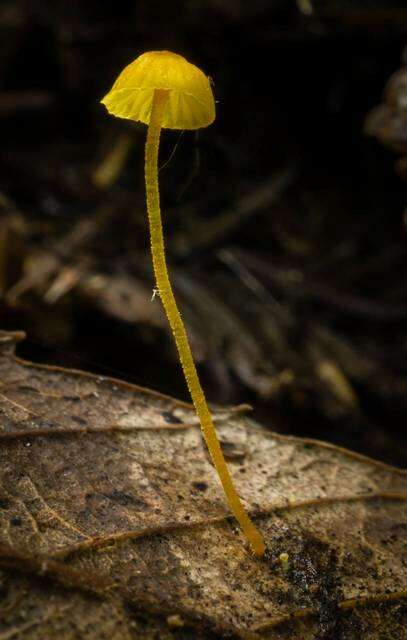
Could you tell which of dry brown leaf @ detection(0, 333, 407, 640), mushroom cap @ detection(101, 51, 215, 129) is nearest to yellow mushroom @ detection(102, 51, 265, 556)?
mushroom cap @ detection(101, 51, 215, 129)

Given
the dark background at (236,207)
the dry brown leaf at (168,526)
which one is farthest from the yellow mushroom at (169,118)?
the dark background at (236,207)

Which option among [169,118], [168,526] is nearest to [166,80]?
[169,118]

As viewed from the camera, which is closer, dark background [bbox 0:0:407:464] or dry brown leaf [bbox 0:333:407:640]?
dry brown leaf [bbox 0:333:407:640]

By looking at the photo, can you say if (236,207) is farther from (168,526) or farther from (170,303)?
(168,526)

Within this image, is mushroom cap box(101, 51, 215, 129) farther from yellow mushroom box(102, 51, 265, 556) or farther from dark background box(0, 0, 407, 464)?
dark background box(0, 0, 407, 464)

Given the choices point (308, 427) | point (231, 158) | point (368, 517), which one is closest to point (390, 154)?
point (231, 158)

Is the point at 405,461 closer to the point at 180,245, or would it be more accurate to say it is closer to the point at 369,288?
the point at 369,288

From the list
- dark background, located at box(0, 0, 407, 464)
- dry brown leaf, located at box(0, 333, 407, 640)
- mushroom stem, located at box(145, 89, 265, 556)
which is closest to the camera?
dry brown leaf, located at box(0, 333, 407, 640)
